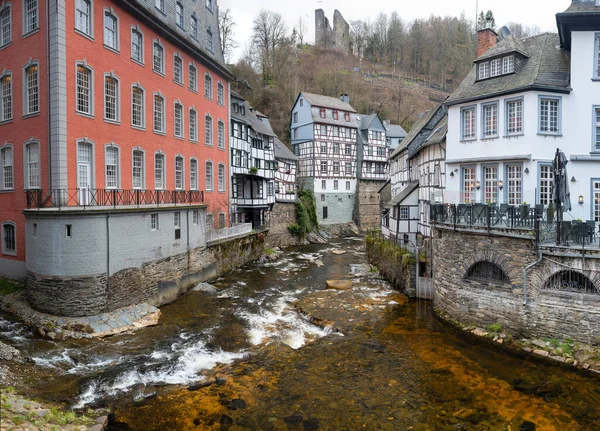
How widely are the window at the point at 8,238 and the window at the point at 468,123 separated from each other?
1974cm

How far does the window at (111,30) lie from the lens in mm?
17766

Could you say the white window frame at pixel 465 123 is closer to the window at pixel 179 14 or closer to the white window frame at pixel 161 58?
the white window frame at pixel 161 58

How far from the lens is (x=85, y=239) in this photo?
14.8 metres

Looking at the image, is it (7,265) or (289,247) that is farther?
(289,247)

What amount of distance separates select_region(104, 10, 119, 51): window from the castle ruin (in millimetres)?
76359

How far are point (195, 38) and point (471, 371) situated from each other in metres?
23.0

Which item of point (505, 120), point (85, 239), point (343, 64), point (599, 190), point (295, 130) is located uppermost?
point (343, 64)

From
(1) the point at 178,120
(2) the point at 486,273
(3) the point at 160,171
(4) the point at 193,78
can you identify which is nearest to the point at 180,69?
(4) the point at 193,78

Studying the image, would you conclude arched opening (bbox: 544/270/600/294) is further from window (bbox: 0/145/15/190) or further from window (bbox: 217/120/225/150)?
window (bbox: 217/120/225/150)

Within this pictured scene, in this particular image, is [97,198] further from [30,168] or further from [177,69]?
[177,69]

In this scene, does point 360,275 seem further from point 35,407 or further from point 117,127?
point 35,407

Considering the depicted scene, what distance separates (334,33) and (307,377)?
91.5 metres

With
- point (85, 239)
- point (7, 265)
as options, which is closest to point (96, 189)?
point (85, 239)

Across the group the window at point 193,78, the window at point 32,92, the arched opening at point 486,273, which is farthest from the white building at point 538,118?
the window at point 32,92
